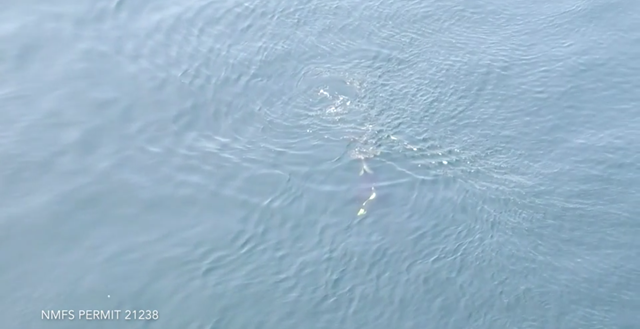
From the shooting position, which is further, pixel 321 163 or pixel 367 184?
pixel 321 163

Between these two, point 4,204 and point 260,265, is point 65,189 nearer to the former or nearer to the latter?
point 4,204

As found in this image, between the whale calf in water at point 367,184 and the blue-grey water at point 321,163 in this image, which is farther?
the whale calf in water at point 367,184

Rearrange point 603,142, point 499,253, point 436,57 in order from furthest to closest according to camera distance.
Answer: point 436,57 < point 603,142 < point 499,253

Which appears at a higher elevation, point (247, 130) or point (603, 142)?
point (247, 130)

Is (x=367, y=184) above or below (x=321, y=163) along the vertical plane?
below

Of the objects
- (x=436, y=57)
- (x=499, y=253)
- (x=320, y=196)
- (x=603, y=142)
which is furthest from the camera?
(x=436, y=57)

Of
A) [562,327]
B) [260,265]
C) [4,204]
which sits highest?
[4,204]

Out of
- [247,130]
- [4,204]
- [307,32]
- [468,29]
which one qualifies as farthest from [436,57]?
[4,204]

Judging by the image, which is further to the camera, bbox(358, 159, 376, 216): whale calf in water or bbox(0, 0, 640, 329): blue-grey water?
bbox(358, 159, 376, 216): whale calf in water
